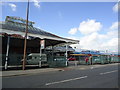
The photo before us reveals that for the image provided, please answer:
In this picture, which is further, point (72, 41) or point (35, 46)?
Answer: point (35, 46)

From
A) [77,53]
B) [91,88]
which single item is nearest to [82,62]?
[91,88]

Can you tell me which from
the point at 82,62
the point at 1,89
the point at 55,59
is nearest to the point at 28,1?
the point at 55,59

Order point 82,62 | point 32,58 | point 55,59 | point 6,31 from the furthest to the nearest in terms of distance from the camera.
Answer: point 82,62
point 32,58
point 55,59
point 6,31

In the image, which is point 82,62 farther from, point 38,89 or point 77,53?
point 77,53

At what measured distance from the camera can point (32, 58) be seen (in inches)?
898

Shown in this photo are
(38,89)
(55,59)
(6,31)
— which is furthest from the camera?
(55,59)

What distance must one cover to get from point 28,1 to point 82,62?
17.1m

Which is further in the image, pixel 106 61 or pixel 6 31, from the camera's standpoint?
pixel 106 61

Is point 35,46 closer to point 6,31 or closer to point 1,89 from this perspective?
point 6,31

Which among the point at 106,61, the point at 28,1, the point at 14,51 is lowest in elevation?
the point at 106,61

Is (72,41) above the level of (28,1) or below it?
below

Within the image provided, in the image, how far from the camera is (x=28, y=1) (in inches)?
639

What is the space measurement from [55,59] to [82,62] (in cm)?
981

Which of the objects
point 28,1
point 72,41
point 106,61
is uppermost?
point 28,1
